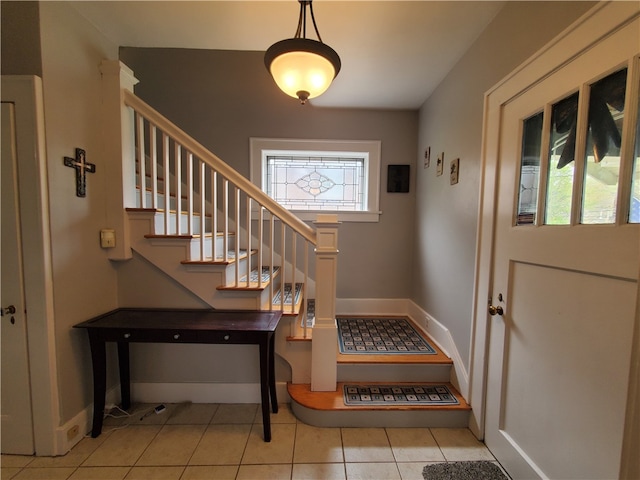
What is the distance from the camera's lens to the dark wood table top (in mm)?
1511

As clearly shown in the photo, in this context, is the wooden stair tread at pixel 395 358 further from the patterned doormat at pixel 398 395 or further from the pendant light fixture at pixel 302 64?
the pendant light fixture at pixel 302 64

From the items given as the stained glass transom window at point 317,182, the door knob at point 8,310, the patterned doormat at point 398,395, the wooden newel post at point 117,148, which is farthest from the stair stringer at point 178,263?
the stained glass transom window at point 317,182

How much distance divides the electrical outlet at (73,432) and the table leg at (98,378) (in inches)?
3.0

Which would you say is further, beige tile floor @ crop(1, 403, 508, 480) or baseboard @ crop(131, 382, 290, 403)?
baseboard @ crop(131, 382, 290, 403)

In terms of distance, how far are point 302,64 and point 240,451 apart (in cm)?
216

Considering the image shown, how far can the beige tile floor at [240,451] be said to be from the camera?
4.49 ft

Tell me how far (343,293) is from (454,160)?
5.70ft

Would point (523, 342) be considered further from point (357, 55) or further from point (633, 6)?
Answer: point (357, 55)

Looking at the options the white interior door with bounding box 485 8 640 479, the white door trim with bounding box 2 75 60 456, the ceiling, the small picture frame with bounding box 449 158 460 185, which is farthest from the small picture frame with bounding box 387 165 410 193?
the white door trim with bounding box 2 75 60 456

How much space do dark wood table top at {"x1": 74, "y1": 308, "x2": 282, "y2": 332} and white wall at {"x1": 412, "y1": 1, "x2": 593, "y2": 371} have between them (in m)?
1.37

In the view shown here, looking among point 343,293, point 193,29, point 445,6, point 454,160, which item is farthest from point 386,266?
point 193,29

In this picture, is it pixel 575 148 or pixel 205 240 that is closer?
pixel 575 148

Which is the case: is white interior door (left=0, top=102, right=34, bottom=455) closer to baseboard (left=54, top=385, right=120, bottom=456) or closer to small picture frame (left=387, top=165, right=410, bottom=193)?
baseboard (left=54, top=385, right=120, bottom=456)

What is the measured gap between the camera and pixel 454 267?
199cm
